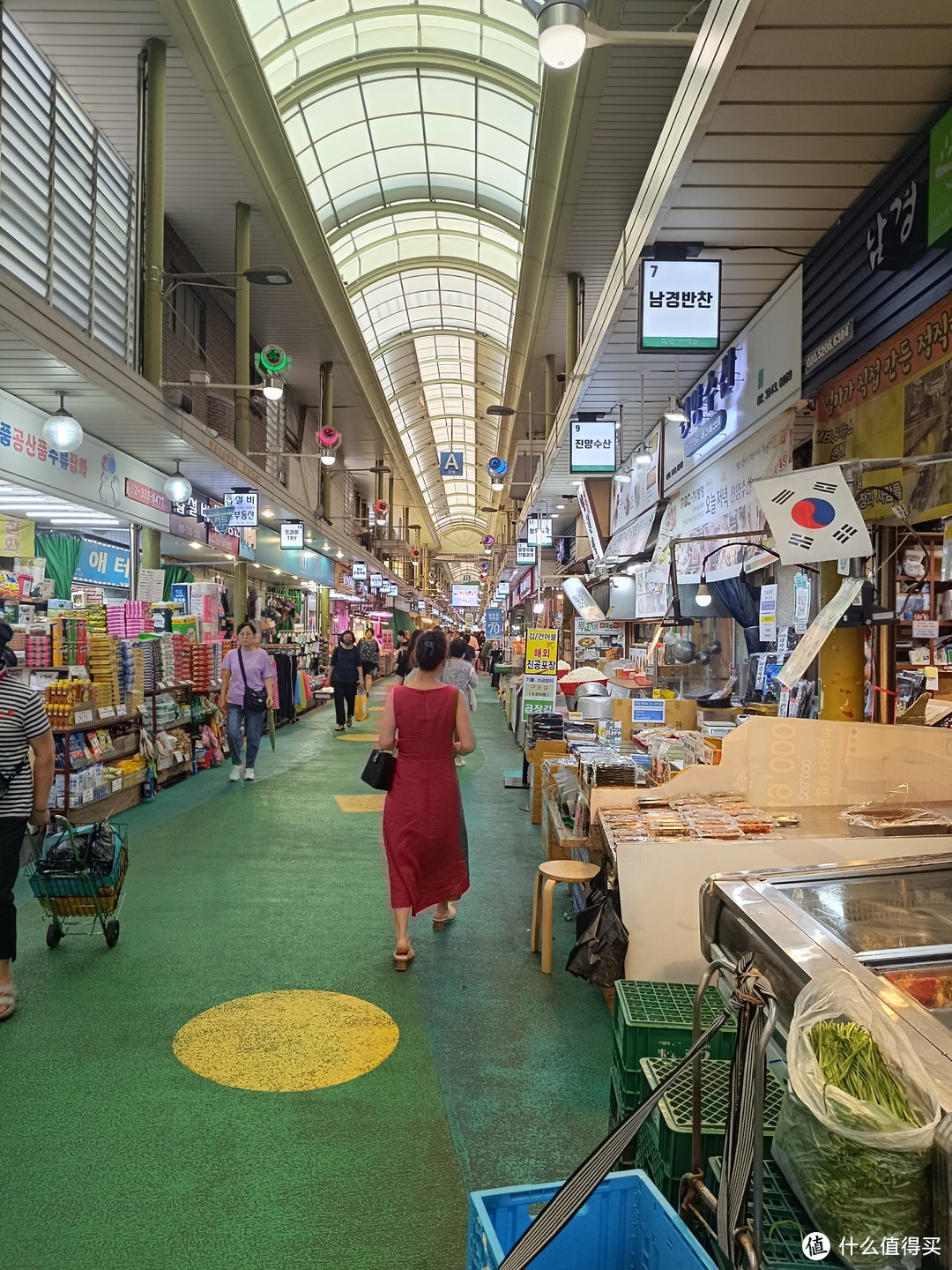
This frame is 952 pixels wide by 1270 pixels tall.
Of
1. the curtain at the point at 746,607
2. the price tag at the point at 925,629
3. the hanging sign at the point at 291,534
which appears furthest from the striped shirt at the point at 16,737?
the hanging sign at the point at 291,534

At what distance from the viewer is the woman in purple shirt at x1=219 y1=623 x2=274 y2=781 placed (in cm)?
925

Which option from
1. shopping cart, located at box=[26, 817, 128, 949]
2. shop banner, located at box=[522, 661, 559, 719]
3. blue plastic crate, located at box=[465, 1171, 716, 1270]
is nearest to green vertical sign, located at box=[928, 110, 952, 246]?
blue plastic crate, located at box=[465, 1171, 716, 1270]

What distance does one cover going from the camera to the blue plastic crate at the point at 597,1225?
4.86 feet

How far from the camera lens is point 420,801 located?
14.3 ft

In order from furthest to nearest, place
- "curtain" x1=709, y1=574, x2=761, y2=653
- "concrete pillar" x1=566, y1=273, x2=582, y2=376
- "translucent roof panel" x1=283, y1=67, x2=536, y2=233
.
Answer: "translucent roof panel" x1=283, y1=67, x2=536, y2=233 → "concrete pillar" x1=566, y1=273, x2=582, y2=376 → "curtain" x1=709, y1=574, x2=761, y2=653

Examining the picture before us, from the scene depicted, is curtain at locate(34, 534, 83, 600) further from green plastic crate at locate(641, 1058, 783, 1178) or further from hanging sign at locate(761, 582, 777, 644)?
green plastic crate at locate(641, 1058, 783, 1178)

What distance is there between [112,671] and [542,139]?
723 cm

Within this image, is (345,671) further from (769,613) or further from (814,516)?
(814,516)

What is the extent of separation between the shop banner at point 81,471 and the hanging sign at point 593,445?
5207 millimetres

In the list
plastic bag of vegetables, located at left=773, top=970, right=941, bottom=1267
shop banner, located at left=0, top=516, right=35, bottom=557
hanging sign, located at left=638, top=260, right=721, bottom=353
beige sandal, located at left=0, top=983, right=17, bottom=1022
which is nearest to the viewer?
plastic bag of vegetables, located at left=773, top=970, right=941, bottom=1267

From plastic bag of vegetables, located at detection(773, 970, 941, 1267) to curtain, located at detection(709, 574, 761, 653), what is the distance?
21.4ft

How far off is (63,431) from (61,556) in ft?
8.85

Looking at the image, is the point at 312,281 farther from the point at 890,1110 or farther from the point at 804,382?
the point at 890,1110

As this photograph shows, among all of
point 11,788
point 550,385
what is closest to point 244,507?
point 550,385
